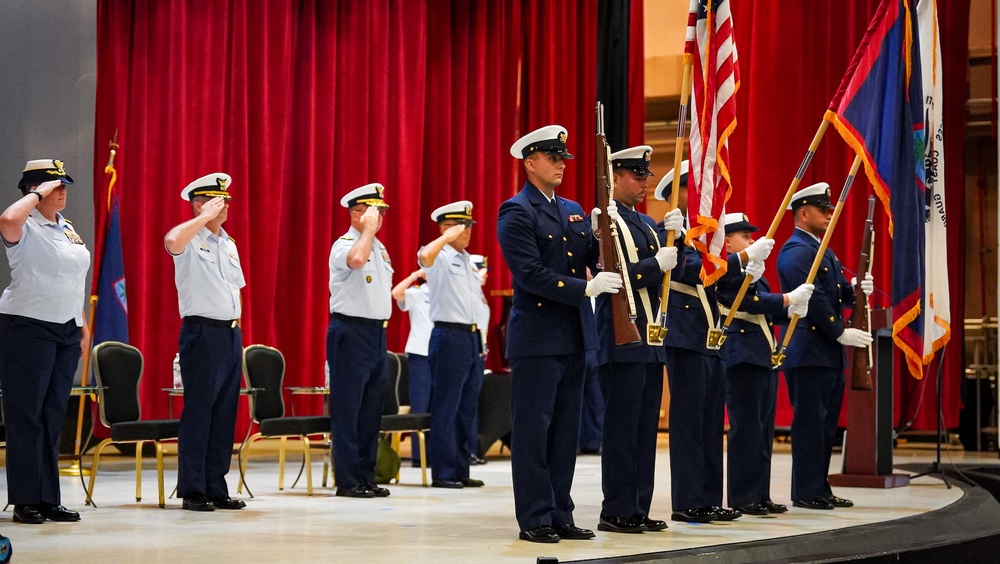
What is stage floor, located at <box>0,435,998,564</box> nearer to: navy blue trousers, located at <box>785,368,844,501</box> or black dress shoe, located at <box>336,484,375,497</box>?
black dress shoe, located at <box>336,484,375,497</box>

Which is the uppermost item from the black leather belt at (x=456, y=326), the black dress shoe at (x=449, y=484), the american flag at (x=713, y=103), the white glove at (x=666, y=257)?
the american flag at (x=713, y=103)

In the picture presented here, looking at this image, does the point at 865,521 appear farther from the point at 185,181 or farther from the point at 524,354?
the point at 185,181

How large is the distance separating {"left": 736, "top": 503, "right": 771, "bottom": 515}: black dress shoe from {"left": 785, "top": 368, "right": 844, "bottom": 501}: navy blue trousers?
1.50 feet

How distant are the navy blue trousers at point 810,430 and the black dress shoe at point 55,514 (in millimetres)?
3311

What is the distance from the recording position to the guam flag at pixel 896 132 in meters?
6.02

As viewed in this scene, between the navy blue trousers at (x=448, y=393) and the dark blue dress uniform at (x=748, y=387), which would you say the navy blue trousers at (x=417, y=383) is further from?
the dark blue dress uniform at (x=748, y=387)

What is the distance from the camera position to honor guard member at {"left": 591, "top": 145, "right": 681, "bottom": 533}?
14.7 feet

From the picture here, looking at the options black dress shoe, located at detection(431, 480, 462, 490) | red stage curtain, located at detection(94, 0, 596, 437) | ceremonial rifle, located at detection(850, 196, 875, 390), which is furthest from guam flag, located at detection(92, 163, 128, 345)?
ceremonial rifle, located at detection(850, 196, 875, 390)

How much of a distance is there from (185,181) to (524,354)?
6.29m

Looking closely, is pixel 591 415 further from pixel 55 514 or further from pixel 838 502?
pixel 55 514

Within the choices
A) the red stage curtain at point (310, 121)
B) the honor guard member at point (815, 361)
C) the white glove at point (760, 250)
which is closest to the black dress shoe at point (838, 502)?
the honor guard member at point (815, 361)

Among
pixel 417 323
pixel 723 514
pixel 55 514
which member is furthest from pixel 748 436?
pixel 417 323

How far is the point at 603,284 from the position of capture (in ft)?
13.5

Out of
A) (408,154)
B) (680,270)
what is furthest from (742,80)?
(680,270)
